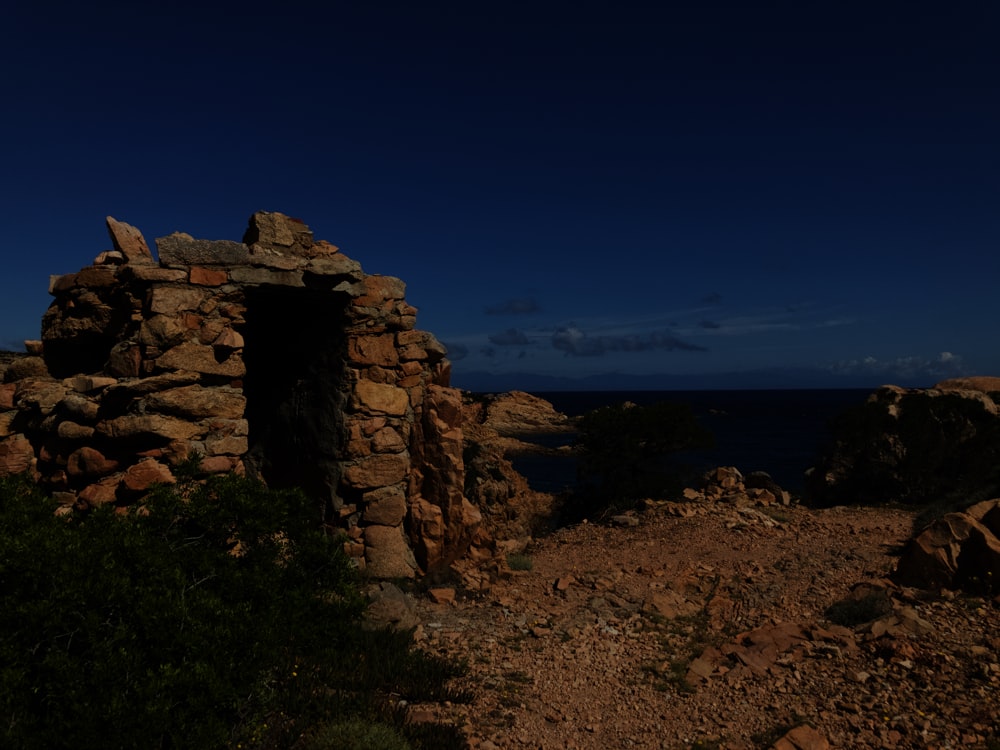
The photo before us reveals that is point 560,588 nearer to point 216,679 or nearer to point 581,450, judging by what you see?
point 216,679

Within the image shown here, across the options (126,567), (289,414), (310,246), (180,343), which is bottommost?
(126,567)

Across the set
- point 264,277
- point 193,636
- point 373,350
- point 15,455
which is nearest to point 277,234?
point 264,277

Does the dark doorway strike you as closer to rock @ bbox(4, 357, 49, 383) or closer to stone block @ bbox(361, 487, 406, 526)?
stone block @ bbox(361, 487, 406, 526)

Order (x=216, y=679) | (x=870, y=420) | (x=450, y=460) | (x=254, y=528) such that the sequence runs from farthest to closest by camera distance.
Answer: (x=870, y=420) → (x=450, y=460) → (x=254, y=528) → (x=216, y=679)

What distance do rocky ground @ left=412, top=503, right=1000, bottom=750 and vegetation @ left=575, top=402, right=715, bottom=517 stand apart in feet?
31.1

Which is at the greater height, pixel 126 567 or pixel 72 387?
pixel 72 387

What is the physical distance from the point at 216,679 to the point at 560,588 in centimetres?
595

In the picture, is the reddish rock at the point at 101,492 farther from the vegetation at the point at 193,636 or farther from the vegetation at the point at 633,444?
the vegetation at the point at 633,444

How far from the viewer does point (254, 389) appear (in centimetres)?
998

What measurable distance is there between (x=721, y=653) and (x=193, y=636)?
18.2 feet

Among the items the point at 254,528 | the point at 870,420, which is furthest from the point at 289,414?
the point at 870,420

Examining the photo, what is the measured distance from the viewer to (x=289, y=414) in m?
9.48

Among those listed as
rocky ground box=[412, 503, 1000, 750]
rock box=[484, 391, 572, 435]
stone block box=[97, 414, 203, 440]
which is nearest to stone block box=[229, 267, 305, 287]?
stone block box=[97, 414, 203, 440]

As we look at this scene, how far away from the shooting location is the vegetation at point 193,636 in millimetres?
3557
